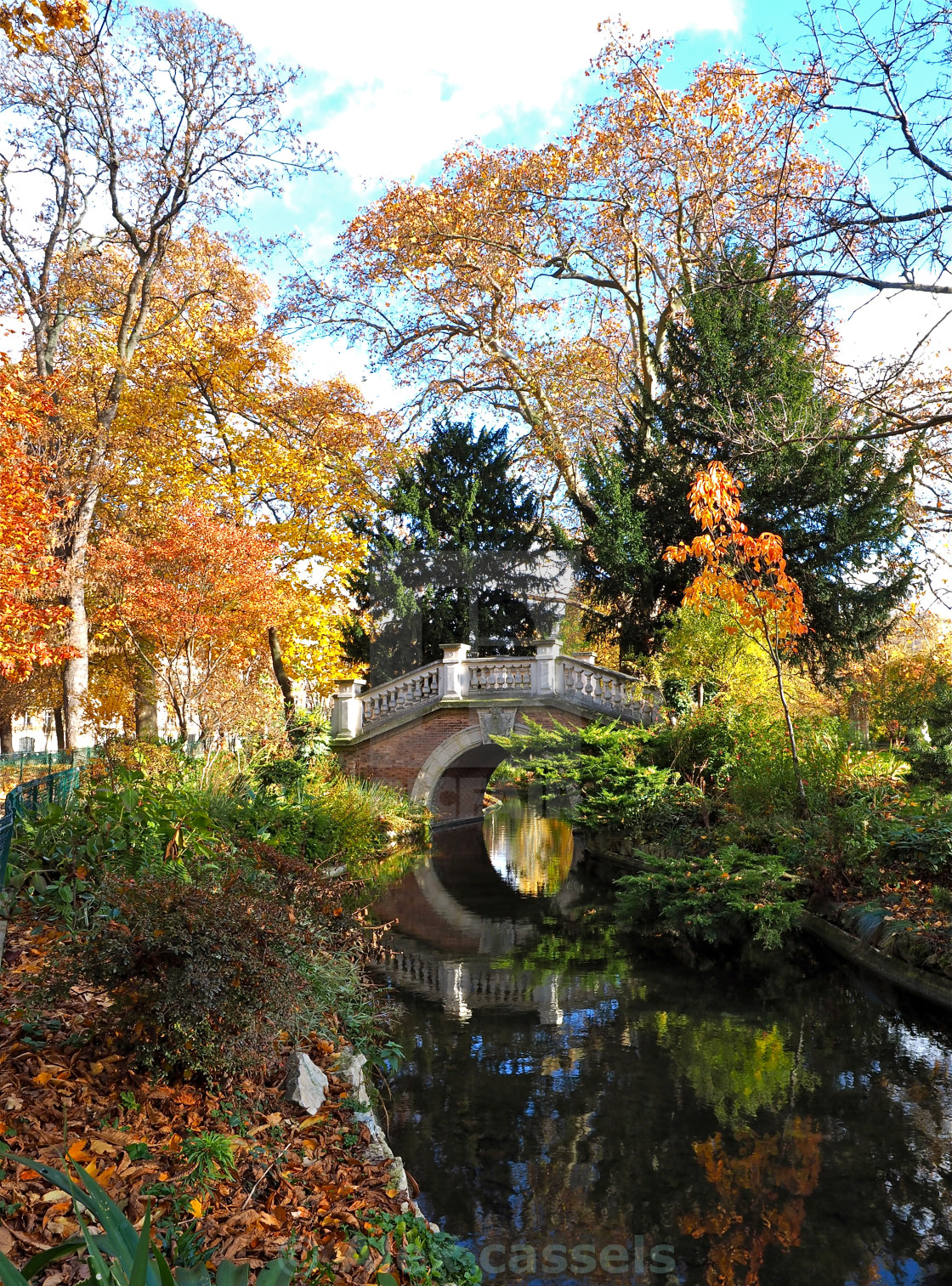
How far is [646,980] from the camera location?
7633 millimetres

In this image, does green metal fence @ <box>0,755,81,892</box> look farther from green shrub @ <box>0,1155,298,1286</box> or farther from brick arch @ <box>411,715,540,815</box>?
brick arch @ <box>411,715,540,815</box>

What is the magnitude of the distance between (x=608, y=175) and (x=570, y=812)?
506 inches

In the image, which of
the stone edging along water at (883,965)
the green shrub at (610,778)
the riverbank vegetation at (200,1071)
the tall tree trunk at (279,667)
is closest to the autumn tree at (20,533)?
the tall tree trunk at (279,667)

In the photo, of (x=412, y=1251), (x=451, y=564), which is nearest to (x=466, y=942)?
(x=412, y=1251)

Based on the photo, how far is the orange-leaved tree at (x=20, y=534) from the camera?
13.0 m

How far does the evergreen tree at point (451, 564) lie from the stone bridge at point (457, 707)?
232 cm

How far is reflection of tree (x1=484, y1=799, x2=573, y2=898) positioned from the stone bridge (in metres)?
2.08

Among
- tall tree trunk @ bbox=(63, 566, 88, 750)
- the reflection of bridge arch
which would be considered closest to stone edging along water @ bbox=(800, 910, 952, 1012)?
the reflection of bridge arch

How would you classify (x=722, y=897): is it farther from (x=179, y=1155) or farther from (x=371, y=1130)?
(x=179, y=1155)

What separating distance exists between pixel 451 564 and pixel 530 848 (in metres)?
6.90

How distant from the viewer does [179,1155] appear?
338cm

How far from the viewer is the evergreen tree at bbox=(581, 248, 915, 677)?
641 inches

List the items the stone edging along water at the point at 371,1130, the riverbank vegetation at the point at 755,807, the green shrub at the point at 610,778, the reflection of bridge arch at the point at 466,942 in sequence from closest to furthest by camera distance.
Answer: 1. the stone edging along water at the point at 371,1130
2. the reflection of bridge arch at the point at 466,942
3. the riverbank vegetation at the point at 755,807
4. the green shrub at the point at 610,778

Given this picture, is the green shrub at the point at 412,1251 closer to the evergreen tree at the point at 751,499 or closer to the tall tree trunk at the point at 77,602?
the evergreen tree at the point at 751,499
